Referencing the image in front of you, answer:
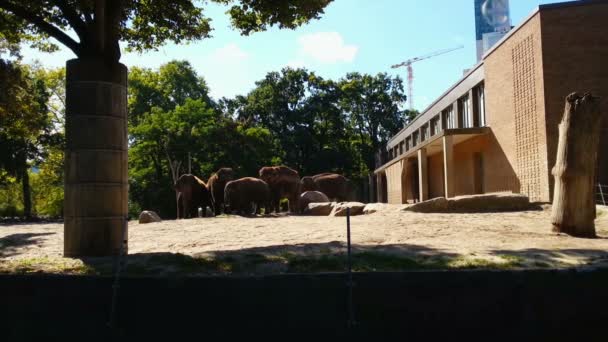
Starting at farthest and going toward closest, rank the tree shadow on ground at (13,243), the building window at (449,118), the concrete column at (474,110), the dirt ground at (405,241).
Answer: the building window at (449,118), the concrete column at (474,110), the tree shadow on ground at (13,243), the dirt ground at (405,241)

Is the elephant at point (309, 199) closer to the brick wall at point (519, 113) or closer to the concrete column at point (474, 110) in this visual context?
the brick wall at point (519, 113)

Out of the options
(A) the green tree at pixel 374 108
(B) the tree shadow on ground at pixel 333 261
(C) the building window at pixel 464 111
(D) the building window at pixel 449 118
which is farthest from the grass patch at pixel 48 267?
(A) the green tree at pixel 374 108

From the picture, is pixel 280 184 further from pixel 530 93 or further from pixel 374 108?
pixel 374 108

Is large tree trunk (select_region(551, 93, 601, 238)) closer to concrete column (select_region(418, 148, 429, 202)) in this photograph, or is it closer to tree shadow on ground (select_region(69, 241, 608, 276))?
tree shadow on ground (select_region(69, 241, 608, 276))

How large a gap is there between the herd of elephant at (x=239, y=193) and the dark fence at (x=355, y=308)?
15277mm

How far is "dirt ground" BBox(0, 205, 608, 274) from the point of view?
729 cm

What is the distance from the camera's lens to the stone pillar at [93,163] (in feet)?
27.1

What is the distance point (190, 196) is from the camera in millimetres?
23234

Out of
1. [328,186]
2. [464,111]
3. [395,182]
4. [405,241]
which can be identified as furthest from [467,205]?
[395,182]

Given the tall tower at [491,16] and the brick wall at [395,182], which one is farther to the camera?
the tall tower at [491,16]

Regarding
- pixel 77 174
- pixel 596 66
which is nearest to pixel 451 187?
pixel 596 66

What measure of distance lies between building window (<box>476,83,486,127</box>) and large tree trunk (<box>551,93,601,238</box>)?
56.9 feet

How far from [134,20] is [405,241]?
774cm

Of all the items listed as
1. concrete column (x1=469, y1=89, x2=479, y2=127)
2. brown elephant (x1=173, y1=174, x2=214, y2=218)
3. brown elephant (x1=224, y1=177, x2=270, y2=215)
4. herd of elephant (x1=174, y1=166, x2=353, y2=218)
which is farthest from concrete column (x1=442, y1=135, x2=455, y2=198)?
brown elephant (x1=173, y1=174, x2=214, y2=218)
